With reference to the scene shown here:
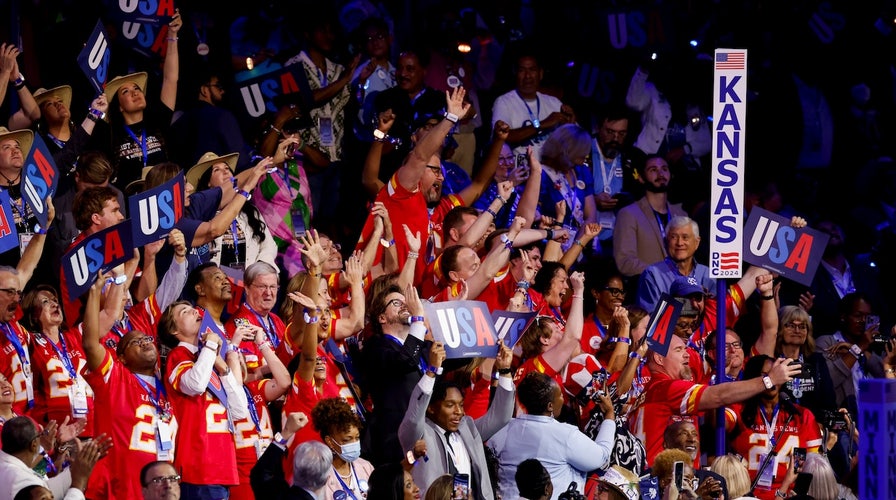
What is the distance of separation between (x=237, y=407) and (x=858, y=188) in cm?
783

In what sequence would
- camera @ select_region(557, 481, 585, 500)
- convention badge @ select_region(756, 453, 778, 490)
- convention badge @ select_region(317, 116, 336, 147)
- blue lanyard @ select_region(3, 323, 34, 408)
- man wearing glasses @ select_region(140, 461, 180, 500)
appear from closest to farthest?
man wearing glasses @ select_region(140, 461, 180, 500) → camera @ select_region(557, 481, 585, 500) → blue lanyard @ select_region(3, 323, 34, 408) → convention badge @ select_region(756, 453, 778, 490) → convention badge @ select_region(317, 116, 336, 147)

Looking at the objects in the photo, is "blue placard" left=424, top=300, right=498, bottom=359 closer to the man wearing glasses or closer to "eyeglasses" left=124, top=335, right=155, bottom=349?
"eyeglasses" left=124, top=335, right=155, bottom=349

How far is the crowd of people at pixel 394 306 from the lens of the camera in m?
8.91

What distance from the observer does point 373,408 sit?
941 centimetres

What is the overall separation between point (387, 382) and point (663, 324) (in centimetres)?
205

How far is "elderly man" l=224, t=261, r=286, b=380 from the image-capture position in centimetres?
973

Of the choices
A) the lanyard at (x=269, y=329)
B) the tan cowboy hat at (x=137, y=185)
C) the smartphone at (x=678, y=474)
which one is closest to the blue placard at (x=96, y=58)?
the tan cowboy hat at (x=137, y=185)

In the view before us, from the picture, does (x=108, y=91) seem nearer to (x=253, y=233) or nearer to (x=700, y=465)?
(x=253, y=233)

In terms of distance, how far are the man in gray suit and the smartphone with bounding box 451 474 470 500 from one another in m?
0.56

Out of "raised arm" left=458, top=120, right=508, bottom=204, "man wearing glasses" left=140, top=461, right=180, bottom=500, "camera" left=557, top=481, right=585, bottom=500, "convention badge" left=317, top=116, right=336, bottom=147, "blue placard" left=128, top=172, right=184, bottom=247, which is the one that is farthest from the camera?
"convention badge" left=317, top=116, right=336, bottom=147

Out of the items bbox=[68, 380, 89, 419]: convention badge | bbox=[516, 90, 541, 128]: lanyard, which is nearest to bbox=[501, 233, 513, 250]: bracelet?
bbox=[516, 90, 541, 128]: lanyard

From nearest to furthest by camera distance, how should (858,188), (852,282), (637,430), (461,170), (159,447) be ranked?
(159,447)
(637,430)
(461,170)
(852,282)
(858,188)

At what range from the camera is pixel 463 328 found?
31.5 feet

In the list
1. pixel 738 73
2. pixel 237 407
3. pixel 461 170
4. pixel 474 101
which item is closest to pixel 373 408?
pixel 237 407
